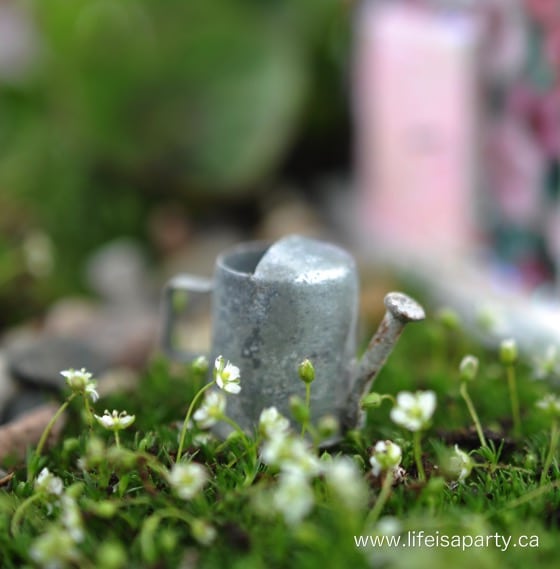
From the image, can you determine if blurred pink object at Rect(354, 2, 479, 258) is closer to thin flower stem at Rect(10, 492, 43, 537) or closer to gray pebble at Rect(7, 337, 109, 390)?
gray pebble at Rect(7, 337, 109, 390)

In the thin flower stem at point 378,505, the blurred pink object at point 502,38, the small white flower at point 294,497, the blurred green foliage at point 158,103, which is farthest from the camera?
the blurred green foliage at point 158,103

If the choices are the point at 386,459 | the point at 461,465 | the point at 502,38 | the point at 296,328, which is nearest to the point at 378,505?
the point at 386,459

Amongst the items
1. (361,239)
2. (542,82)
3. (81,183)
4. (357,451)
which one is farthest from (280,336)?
(81,183)

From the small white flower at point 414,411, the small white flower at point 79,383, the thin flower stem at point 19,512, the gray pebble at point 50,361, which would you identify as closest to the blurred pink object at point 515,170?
the gray pebble at point 50,361

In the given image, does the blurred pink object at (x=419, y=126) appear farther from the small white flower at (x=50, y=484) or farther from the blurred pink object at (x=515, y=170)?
the small white flower at (x=50, y=484)

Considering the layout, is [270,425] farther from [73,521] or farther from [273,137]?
[273,137]

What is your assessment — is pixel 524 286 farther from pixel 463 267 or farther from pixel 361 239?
pixel 361 239
